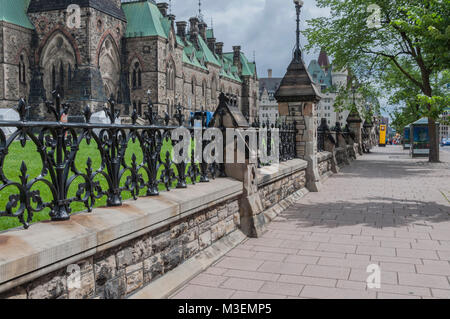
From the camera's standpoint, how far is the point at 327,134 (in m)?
16.8

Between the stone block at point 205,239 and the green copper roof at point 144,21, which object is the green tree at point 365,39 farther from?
the green copper roof at point 144,21

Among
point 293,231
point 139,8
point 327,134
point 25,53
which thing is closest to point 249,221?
point 293,231

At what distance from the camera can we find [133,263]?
Answer: 398 centimetres

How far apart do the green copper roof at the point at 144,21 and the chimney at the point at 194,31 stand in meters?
17.1

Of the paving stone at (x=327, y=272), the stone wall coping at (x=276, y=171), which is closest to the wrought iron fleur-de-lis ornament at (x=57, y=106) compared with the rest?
the paving stone at (x=327, y=272)

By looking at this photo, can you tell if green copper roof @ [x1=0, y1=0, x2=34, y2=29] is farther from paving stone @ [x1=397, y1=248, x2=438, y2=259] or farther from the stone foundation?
paving stone @ [x1=397, y1=248, x2=438, y2=259]

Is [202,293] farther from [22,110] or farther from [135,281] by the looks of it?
[22,110]

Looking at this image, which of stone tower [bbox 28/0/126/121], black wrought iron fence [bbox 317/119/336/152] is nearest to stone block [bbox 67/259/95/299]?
black wrought iron fence [bbox 317/119/336/152]

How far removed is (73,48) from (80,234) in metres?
50.3

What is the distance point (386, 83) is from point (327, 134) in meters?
15.7

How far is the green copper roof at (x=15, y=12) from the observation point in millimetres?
48062

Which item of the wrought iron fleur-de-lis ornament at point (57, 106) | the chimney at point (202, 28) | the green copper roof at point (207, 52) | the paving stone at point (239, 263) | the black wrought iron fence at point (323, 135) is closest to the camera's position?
the wrought iron fleur-de-lis ornament at point (57, 106)

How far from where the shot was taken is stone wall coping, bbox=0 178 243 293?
269cm

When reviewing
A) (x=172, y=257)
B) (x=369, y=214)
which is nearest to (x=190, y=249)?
(x=172, y=257)
